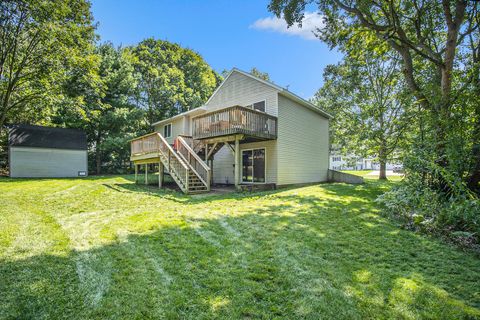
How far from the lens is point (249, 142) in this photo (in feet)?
43.3

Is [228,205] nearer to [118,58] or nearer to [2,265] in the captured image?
[2,265]

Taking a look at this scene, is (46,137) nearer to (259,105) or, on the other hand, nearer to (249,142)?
(249,142)

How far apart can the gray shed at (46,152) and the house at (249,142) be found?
9.73 metres

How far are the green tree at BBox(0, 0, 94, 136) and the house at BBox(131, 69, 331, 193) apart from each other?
5976 mm

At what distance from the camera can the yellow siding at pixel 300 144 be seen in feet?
40.3

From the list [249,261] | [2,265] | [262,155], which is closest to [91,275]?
[2,265]

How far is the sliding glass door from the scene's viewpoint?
12.7m

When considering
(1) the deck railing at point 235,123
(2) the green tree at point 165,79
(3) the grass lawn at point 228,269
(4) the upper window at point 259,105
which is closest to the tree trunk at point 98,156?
(2) the green tree at point 165,79

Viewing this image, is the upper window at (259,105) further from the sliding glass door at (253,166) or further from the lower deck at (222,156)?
the sliding glass door at (253,166)

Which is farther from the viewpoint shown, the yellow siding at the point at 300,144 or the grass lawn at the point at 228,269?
the yellow siding at the point at 300,144

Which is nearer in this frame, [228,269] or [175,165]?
[228,269]

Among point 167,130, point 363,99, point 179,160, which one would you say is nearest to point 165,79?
point 167,130

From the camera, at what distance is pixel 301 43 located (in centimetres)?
1582

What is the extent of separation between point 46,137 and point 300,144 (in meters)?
20.5
